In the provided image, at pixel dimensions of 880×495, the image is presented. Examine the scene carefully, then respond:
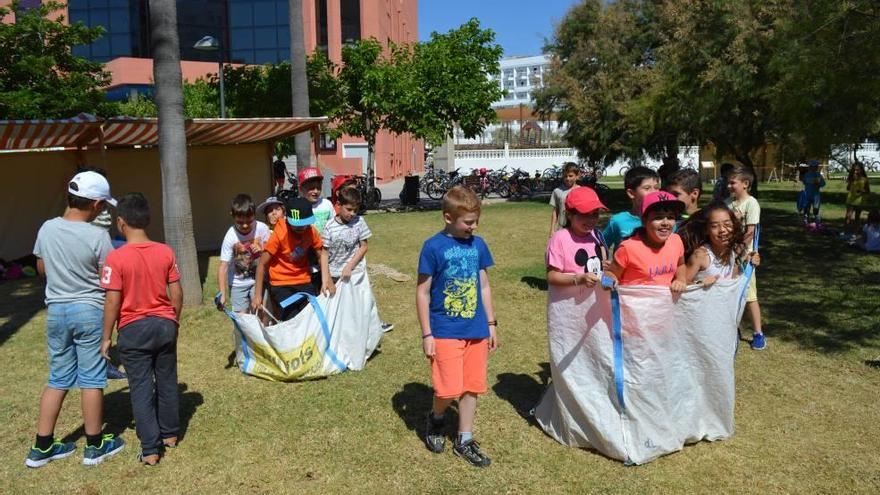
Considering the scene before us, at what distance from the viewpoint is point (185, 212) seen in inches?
318

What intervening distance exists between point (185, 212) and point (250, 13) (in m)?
43.3

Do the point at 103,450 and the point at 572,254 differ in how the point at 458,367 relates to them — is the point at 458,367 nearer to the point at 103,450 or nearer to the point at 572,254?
the point at 572,254

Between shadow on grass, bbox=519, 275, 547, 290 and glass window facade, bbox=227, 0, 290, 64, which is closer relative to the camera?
shadow on grass, bbox=519, 275, 547, 290

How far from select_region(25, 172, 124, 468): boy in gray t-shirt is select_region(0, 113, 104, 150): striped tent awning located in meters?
6.05

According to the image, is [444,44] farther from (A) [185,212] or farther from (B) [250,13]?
(B) [250,13]

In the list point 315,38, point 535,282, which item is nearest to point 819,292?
point 535,282

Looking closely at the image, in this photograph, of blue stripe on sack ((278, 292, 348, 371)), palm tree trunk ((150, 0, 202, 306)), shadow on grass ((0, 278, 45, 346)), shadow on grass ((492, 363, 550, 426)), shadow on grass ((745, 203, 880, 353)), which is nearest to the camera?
shadow on grass ((492, 363, 550, 426))

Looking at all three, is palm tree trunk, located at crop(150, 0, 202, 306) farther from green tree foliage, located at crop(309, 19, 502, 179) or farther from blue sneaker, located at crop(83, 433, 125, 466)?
green tree foliage, located at crop(309, 19, 502, 179)

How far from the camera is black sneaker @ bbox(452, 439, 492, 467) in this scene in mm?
3984

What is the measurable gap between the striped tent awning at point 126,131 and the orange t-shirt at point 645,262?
256 inches

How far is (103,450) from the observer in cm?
417

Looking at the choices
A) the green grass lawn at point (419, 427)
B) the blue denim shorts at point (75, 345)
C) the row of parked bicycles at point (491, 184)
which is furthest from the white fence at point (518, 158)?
the blue denim shorts at point (75, 345)

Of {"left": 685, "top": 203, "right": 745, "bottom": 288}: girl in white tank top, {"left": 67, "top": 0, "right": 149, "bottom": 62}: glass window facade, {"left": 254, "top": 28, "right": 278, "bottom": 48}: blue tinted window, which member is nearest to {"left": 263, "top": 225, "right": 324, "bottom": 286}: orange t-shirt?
{"left": 685, "top": 203, "right": 745, "bottom": 288}: girl in white tank top

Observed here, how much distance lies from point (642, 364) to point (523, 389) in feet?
5.09
